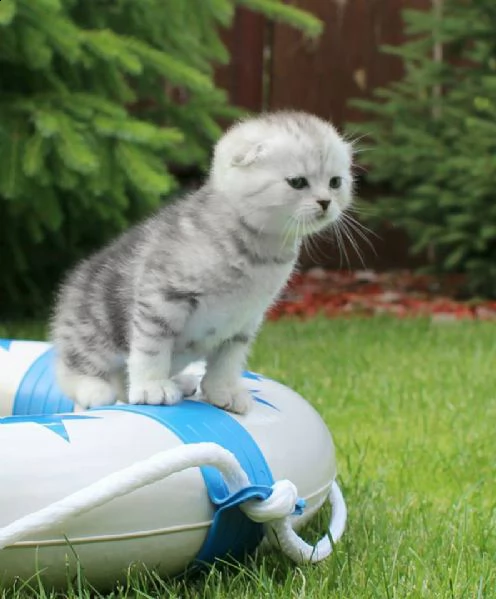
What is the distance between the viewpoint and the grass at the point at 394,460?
225 cm

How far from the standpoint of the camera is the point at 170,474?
2.10 metres

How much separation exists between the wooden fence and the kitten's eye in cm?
653

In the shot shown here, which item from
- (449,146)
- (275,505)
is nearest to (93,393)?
(275,505)

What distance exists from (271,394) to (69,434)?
683 mm

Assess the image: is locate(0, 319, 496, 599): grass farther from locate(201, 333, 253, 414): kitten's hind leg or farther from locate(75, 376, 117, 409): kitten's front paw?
locate(75, 376, 117, 409): kitten's front paw

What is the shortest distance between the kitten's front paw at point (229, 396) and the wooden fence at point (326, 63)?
6.33 metres

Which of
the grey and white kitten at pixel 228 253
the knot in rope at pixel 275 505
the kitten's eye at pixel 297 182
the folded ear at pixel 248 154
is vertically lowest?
the knot in rope at pixel 275 505

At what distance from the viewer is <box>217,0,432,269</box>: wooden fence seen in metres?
8.95

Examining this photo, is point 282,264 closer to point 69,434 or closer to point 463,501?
point 69,434

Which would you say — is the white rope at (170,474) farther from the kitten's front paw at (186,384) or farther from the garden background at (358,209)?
the kitten's front paw at (186,384)

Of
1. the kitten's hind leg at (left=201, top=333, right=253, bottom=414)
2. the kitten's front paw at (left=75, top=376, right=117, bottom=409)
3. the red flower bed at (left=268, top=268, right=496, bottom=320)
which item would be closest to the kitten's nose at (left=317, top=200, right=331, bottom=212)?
the kitten's hind leg at (left=201, top=333, right=253, bottom=414)

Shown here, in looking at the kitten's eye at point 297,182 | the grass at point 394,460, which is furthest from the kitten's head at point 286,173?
the grass at point 394,460

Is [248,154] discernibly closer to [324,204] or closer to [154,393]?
[324,204]

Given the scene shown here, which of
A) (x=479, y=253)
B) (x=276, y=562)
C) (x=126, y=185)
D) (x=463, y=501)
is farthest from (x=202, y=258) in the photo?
(x=479, y=253)
